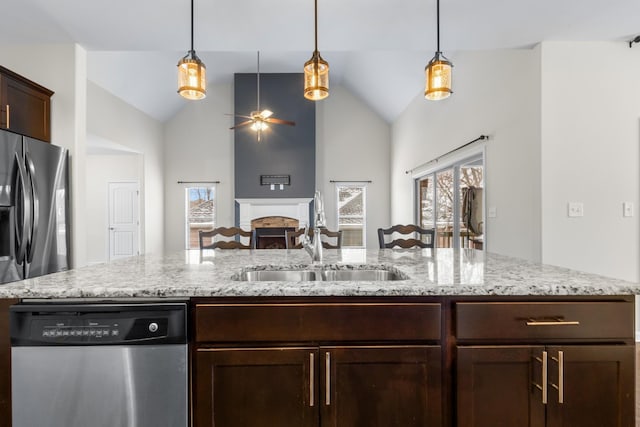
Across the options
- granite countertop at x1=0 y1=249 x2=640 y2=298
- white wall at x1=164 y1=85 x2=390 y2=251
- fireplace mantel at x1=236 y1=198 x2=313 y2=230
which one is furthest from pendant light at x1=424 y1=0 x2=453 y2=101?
white wall at x1=164 y1=85 x2=390 y2=251

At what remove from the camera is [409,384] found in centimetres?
112

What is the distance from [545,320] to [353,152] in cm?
635

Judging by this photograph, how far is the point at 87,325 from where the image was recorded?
108 centimetres

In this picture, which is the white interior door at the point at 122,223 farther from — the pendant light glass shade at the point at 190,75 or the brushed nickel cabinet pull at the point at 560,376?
the brushed nickel cabinet pull at the point at 560,376

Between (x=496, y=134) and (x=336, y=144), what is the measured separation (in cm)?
422

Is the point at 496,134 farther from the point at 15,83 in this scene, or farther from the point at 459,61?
the point at 15,83

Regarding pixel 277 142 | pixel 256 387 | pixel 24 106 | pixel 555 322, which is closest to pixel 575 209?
pixel 555 322

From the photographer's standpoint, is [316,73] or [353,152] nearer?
[316,73]

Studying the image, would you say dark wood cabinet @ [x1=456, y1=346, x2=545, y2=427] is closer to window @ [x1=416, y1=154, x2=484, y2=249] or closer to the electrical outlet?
the electrical outlet

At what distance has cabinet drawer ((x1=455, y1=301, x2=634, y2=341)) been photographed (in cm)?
110

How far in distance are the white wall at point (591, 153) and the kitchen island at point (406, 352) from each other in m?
1.93

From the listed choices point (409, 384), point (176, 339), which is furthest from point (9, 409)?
point (409, 384)

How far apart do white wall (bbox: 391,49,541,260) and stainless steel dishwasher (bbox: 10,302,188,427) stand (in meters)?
2.87

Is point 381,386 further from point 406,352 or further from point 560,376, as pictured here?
point 560,376
